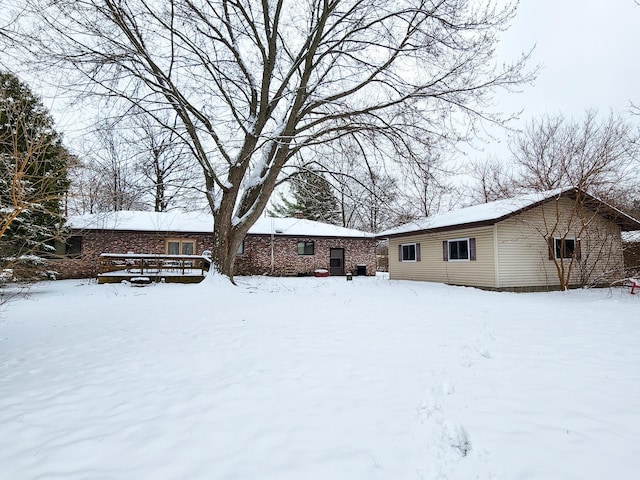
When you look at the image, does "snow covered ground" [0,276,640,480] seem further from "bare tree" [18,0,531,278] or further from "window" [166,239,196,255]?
"window" [166,239,196,255]

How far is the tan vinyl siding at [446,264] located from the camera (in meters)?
11.9

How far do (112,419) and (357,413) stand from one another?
198 centimetres

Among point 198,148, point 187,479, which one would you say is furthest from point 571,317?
point 198,148

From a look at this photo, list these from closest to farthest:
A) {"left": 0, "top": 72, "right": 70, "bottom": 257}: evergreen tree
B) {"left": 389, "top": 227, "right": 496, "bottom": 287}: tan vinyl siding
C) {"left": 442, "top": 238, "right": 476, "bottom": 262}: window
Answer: {"left": 0, "top": 72, "right": 70, "bottom": 257}: evergreen tree < {"left": 389, "top": 227, "right": 496, "bottom": 287}: tan vinyl siding < {"left": 442, "top": 238, "right": 476, "bottom": 262}: window

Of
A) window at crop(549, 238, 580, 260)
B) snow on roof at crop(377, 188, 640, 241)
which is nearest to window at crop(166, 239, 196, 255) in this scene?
snow on roof at crop(377, 188, 640, 241)

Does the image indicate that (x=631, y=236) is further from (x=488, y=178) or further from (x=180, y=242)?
(x=180, y=242)

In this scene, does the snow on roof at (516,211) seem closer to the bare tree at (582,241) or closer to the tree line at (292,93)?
the bare tree at (582,241)

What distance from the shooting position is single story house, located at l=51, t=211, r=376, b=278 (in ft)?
56.7

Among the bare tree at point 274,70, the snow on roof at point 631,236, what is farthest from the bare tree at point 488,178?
the bare tree at point 274,70

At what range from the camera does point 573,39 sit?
11508mm

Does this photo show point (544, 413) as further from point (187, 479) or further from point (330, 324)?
point (330, 324)

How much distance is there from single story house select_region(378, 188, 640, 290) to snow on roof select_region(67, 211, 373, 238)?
7234 millimetres

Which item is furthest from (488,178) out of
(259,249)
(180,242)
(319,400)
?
(319,400)

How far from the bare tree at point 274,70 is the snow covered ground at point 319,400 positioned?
579cm
